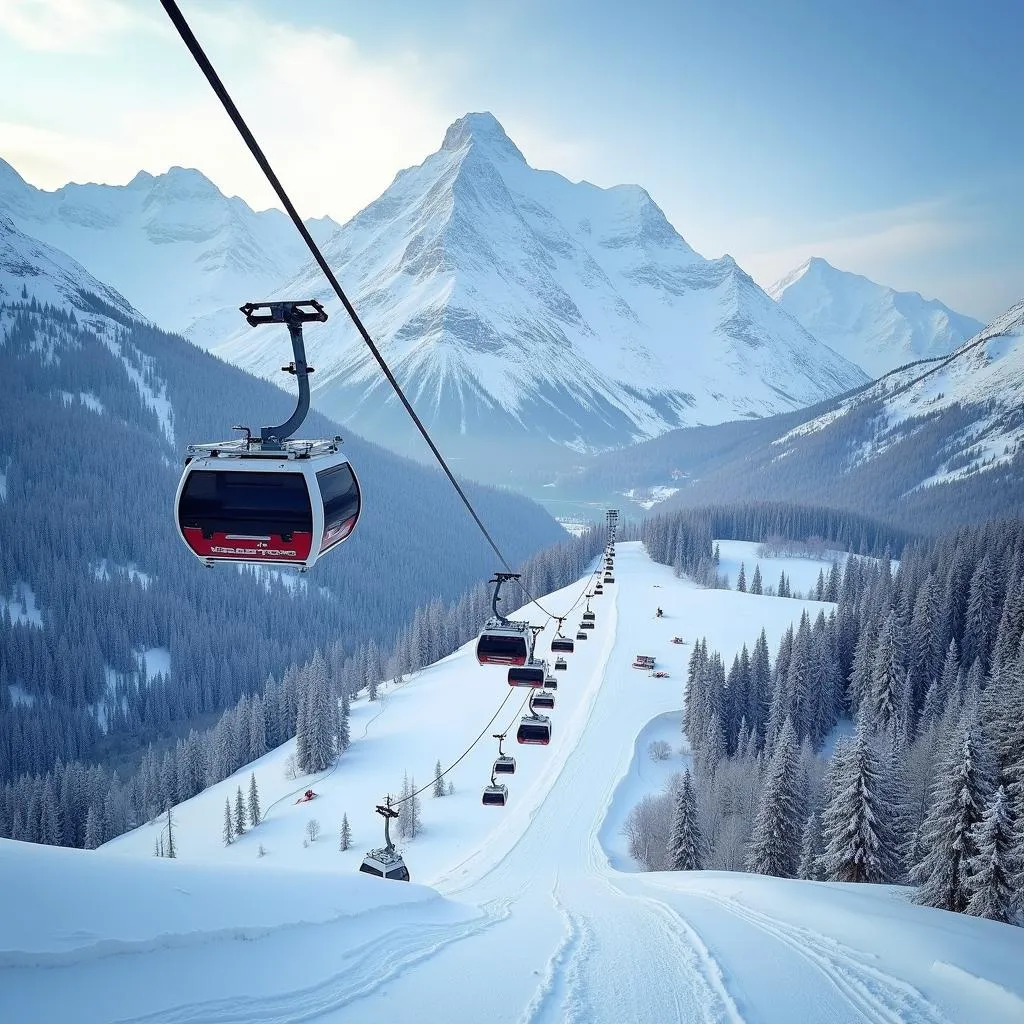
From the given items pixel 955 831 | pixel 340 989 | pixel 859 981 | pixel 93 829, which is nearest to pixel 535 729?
pixel 859 981

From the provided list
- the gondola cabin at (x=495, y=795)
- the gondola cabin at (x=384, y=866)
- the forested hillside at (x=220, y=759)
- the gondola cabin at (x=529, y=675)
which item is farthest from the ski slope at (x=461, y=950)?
the forested hillside at (x=220, y=759)

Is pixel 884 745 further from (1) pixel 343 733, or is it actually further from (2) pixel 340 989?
(2) pixel 340 989

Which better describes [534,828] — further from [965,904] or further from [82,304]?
[82,304]

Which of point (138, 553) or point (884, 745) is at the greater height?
point (884, 745)

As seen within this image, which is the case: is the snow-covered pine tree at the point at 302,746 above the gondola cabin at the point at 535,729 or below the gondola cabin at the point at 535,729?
below

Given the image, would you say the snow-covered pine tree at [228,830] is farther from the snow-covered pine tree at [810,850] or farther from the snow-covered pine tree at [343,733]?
the snow-covered pine tree at [810,850]

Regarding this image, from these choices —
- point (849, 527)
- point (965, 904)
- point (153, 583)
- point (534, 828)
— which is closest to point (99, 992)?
point (965, 904)
